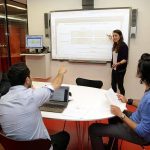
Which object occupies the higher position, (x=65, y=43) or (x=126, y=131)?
(x=65, y=43)

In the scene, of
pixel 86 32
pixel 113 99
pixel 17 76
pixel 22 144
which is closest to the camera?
pixel 22 144

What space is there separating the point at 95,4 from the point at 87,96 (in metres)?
2.62

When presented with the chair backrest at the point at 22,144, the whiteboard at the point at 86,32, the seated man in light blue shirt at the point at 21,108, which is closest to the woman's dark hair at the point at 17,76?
the seated man in light blue shirt at the point at 21,108

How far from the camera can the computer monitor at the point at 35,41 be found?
4875mm

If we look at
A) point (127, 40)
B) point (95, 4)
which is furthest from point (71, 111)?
point (95, 4)

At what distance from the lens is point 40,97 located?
5.13 ft

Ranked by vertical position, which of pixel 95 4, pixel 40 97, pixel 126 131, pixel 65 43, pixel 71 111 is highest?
pixel 95 4

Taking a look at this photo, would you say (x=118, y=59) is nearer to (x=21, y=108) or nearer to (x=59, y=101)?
(x=59, y=101)

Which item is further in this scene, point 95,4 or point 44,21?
point 44,21

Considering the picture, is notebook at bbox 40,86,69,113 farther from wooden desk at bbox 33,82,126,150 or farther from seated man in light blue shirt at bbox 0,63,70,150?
seated man in light blue shirt at bbox 0,63,70,150

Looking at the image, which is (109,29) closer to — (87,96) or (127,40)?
(127,40)

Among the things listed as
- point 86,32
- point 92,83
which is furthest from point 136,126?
point 86,32

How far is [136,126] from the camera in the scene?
1.80 meters

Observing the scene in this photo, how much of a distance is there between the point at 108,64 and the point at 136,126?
2.92 m
